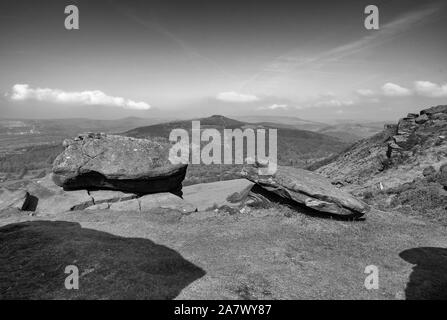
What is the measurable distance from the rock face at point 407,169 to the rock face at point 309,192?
23.0 feet

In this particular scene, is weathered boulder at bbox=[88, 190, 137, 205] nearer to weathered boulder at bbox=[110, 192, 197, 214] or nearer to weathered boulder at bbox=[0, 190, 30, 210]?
weathered boulder at bbox=[110, 192, 197, 214]

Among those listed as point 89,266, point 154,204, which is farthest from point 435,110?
point 89,266

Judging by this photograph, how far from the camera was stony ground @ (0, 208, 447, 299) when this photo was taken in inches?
496

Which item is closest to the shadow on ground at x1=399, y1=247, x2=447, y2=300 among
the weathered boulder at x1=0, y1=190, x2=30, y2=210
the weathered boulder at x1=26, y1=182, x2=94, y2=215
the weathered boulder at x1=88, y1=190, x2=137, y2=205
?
the weathered boulder at x1=88, y1=190, x2=137, y2=205

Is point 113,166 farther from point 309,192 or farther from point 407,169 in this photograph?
point 407,169

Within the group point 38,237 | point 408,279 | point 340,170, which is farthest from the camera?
point 340,170

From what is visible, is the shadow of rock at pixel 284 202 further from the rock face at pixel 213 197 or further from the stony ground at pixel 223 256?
the rock face at pixel 213 197

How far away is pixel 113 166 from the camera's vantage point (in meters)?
27.7
